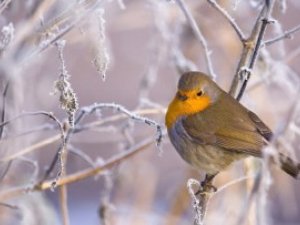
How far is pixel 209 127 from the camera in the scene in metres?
2.69

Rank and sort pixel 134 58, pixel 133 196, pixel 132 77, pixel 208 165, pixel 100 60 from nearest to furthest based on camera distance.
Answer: pixel 100 60
pixel 208 165
pixel 133 196
pixel 134 58
pixel 132 77

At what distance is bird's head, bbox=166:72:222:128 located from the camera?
2.60m

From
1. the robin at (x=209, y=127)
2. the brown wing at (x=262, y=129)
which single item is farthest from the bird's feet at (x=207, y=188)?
the brown wing at (x=262, y=129)

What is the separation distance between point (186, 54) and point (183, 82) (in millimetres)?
798

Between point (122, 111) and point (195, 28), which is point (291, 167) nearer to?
point (195, 28)

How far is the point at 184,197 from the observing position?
2.95 m

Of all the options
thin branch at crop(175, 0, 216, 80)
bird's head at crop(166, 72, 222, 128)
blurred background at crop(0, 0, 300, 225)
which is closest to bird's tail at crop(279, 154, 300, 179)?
blurred background at crop(0, 0, 300, 225)

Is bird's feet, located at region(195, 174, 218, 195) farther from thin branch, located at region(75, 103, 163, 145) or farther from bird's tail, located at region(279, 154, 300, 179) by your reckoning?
thin branch, located at region(75, 103, 163, 145)

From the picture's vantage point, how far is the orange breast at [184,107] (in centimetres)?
265

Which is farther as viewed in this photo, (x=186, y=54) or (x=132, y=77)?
(x=132, y=77)

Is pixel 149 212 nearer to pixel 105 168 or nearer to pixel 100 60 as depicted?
pixel 105 168

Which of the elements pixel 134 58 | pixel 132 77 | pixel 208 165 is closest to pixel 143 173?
pixel 208 165

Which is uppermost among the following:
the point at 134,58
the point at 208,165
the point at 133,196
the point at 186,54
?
the point at 134,58

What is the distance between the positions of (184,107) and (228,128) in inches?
7.5
